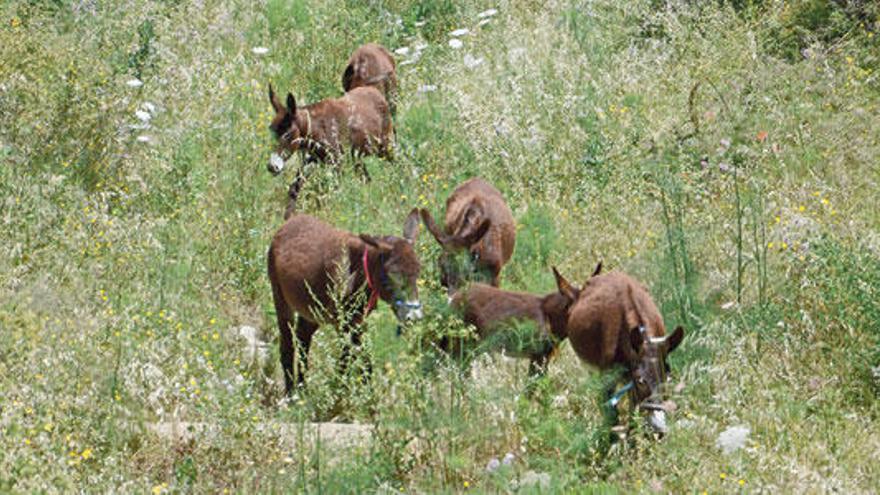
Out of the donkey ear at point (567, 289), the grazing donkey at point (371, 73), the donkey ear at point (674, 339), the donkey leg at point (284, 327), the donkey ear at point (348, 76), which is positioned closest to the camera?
the donkey ear at point (674, 339)

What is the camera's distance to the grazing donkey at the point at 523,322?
9.24 metres

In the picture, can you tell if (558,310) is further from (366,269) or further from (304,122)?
(304,122)

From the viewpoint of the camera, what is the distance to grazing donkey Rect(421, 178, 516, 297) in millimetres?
10211

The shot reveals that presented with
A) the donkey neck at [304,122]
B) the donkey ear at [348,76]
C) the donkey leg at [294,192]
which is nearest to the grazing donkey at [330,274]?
the donkey leg at [294,192]

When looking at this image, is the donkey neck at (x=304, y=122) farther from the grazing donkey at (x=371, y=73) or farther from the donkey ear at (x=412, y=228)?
the donkey ear at (x=412, y=228)

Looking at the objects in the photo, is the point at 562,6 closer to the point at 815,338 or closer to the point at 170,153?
the point at 170,153

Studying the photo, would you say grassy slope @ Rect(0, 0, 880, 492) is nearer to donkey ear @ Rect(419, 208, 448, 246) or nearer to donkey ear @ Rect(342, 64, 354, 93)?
donkey ear @ Rect(419, 208, 448, 246)

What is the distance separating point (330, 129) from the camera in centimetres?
1299

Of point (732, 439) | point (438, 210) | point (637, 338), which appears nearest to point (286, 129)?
point (438, 210)

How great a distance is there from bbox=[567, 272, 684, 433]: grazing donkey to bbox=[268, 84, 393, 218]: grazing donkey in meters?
4.11

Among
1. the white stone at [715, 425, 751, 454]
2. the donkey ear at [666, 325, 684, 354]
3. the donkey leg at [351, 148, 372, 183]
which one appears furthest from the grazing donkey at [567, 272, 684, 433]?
the donkey leg at [351, 148, 372, 183]

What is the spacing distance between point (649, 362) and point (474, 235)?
2.48m

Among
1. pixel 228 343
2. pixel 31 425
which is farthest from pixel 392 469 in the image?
pixel 228 343

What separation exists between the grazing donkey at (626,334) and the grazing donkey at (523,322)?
0.38 m
